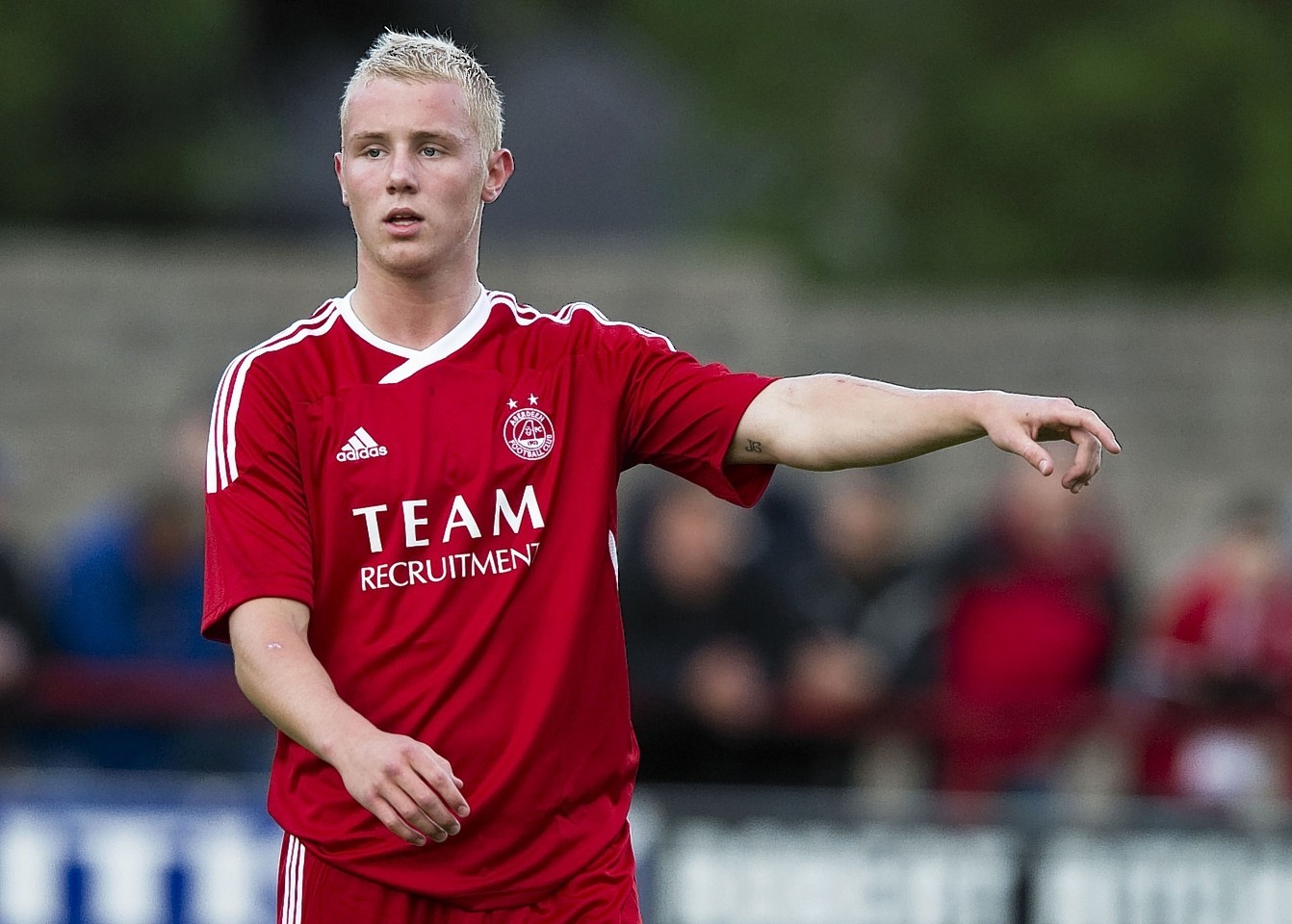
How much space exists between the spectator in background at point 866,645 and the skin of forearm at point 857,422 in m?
4.53

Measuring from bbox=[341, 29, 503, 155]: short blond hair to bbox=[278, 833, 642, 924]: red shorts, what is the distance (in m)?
1.36

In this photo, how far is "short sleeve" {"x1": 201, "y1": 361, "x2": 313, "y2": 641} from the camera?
359 cm

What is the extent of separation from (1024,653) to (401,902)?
16.7 feet

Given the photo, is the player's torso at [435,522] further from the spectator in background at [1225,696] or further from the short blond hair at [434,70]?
the spectator in background at [1225,696]

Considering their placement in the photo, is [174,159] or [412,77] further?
[174,159]

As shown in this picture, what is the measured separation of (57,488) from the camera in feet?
40.7

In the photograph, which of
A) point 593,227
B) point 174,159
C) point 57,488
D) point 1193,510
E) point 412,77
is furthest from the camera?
point 174,159

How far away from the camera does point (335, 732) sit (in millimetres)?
3379

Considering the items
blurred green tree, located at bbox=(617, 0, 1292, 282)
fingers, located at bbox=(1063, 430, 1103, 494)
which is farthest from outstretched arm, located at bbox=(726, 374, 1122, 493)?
blurred green tree, located at bbox=(617, 0, 1292, 282)

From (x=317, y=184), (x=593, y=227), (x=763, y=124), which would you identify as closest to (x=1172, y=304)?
(x=593, y=227)

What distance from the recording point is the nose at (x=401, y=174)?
11.9 ft

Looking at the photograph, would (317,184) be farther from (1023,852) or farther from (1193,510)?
(1023,852)

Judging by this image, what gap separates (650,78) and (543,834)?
2128 centimetres

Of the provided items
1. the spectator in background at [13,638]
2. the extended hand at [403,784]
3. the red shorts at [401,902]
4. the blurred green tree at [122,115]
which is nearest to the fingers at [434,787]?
the extended hand at [403,784]
